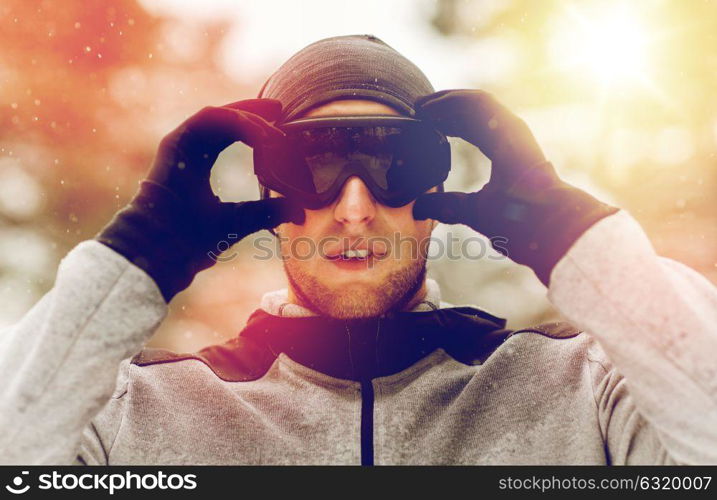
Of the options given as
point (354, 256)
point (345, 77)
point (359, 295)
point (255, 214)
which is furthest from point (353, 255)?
point (345, 77)

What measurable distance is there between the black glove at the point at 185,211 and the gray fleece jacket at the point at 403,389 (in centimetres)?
7

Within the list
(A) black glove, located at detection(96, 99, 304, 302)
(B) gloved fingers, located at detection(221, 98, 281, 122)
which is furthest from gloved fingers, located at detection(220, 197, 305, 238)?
(B) gloved fingers, located at detection(221, 98, 281, 122)

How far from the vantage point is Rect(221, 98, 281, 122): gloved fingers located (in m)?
1.96

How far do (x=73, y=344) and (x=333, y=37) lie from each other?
1737 millimetres

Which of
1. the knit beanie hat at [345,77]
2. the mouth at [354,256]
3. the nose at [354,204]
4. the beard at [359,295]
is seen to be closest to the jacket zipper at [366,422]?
the beard at [359,295]

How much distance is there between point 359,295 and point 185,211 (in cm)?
69

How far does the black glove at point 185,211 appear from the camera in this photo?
1.62 metres

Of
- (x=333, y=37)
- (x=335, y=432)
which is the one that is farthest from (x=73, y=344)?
(x=333, y=37)

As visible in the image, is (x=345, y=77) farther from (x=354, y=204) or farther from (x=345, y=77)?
(x=354, y=204)

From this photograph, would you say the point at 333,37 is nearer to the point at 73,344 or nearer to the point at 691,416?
the point at 73,344

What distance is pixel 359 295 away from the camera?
2.09 metres

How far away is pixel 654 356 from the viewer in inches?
58.0

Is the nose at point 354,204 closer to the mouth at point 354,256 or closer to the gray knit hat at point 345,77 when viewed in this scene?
the mouth at point 354,256

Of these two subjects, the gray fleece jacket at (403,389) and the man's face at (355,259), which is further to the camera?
the man's face at (355,259)
